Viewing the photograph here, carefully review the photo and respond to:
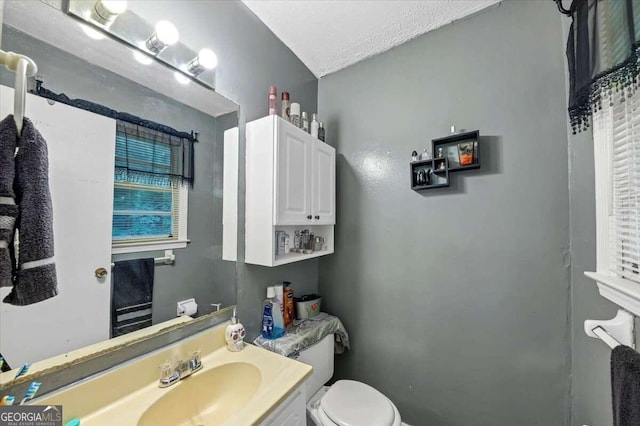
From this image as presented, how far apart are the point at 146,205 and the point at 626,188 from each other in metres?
1.70

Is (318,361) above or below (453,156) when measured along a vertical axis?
below

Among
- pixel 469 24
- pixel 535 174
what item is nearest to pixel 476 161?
pixel 535 174

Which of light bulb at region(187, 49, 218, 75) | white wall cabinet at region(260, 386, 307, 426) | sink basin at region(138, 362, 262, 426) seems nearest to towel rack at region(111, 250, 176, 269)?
sink basin at region(138, 362, 262, 426)

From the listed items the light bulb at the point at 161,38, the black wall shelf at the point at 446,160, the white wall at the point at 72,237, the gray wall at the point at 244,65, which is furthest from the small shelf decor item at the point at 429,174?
the white wall at the point at 72,237

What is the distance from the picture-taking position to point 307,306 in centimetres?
165

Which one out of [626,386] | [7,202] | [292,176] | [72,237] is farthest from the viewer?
[292,176]

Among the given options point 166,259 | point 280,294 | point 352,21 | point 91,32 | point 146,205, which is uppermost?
point 352,21

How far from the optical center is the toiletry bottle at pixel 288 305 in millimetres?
1511

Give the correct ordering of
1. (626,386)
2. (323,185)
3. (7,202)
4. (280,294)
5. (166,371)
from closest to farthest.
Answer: (7,202) < (626,386) < (166,371) < (280,294) < (323,185)

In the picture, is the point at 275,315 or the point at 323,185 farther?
the point at 323,185

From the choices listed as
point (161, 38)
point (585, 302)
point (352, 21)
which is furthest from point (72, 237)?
point (585, 302)

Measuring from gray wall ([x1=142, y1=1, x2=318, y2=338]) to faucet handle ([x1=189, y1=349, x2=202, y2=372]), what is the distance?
0.30 metres

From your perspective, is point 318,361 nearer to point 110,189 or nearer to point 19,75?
point 110,189

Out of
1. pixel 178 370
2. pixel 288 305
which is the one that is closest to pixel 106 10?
pixel 178 370
